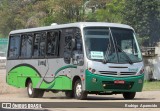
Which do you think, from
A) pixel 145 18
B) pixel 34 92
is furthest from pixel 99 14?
pixel 34 92

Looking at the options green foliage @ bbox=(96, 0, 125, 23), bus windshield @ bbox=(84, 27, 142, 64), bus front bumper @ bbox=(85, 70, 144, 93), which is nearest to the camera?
bus front bumper @ bbox=(85, 70, 144, 93)

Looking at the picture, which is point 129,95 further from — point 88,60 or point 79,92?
point 88,60

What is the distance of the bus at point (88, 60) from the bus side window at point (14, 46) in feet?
6.88

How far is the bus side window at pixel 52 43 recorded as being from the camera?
2319 centimetres

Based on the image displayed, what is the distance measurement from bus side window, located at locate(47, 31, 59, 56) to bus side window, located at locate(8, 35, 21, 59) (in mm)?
3162

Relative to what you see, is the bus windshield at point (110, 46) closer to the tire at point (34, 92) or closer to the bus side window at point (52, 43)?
the bus side window at point (52, 43)

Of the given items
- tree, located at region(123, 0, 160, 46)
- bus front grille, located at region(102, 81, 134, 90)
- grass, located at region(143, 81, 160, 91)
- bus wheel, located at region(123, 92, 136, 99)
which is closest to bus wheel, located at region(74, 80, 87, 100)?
bus front grille, located at region(102, 81, 134, 90)

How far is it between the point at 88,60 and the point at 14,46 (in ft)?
23.6

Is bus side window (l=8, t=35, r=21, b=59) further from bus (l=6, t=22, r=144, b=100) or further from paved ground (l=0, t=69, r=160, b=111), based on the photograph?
bus (l=6, t=22, r=144, b=100)

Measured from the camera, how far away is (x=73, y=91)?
2214 centimetres

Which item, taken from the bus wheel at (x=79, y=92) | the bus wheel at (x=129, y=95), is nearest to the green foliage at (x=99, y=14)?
the bus wheel at (x=129, y=95)

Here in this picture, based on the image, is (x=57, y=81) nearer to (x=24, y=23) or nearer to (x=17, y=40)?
(x=17, y=40)

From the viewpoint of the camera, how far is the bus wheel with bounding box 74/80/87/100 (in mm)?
21078

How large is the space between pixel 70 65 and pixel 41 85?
9.25 feet
